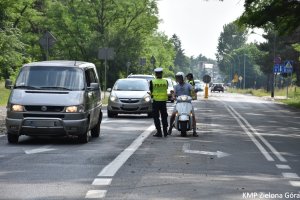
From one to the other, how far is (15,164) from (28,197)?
324cm

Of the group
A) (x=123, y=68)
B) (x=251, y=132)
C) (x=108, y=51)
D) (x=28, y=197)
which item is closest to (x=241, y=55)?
(x=123, y=68)

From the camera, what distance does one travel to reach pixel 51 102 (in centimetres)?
1431

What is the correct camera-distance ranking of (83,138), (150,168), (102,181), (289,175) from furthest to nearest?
(83,138) → (150,168) → (289,175) → (102,181)

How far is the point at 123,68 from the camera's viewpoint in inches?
2376

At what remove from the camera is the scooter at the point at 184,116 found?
17297mm

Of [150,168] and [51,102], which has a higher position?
[51,102]

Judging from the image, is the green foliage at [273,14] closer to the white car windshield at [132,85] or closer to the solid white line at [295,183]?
the white car windshield at [132,85]

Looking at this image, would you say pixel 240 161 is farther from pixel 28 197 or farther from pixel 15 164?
pixel 28 197

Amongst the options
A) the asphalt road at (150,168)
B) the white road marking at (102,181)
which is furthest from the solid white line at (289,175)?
the white road marking at (102,181)

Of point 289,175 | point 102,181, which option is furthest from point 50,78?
point 289,175

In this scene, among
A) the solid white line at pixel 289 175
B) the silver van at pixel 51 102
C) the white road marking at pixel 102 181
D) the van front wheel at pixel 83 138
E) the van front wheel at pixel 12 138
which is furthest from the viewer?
the van front wheel at pixel 83 138

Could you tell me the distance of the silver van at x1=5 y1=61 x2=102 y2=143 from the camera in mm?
14281

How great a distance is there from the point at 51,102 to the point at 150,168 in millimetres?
4257

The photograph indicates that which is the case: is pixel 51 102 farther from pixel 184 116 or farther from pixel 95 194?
pixel 95 194
